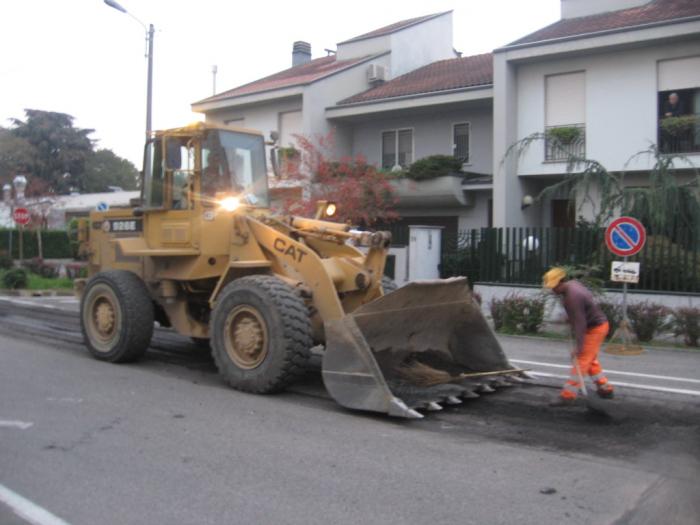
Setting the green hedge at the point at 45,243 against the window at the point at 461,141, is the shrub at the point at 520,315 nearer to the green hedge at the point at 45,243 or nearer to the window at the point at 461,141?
the window at the point at 461,141

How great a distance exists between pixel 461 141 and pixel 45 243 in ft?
73.3

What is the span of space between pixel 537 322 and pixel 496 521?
9.61 meters

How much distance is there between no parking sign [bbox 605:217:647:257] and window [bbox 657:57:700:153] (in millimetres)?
7844

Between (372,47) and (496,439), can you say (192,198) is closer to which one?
(496,439)

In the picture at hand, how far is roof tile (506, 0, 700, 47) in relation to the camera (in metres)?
18.9

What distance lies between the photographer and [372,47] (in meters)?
28.5

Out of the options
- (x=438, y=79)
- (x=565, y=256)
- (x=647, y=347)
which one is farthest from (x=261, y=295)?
(x=438, y=79)

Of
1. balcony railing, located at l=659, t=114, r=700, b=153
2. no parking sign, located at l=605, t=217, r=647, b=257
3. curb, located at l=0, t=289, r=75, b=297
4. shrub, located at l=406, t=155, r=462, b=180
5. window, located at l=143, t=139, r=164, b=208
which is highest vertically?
balcony railing, located at l=659, t=114, r=700, b=153

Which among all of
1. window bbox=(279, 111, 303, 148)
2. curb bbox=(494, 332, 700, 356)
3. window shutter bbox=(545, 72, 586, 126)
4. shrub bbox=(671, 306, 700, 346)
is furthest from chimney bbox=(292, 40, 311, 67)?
shrub bbox=(671, 306, 700, 346)

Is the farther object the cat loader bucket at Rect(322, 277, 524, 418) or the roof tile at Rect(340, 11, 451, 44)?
the roof tile at Rect(340, 11, 451, 44)

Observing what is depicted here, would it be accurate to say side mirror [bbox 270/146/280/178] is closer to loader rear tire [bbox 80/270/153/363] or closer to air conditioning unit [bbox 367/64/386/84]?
loader rear tire [bbox 80/270/153/363]

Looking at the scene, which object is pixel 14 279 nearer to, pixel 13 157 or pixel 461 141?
pixel 461 141

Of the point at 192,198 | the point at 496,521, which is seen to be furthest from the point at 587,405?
the point at 192,198

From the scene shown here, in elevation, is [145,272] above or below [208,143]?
below
